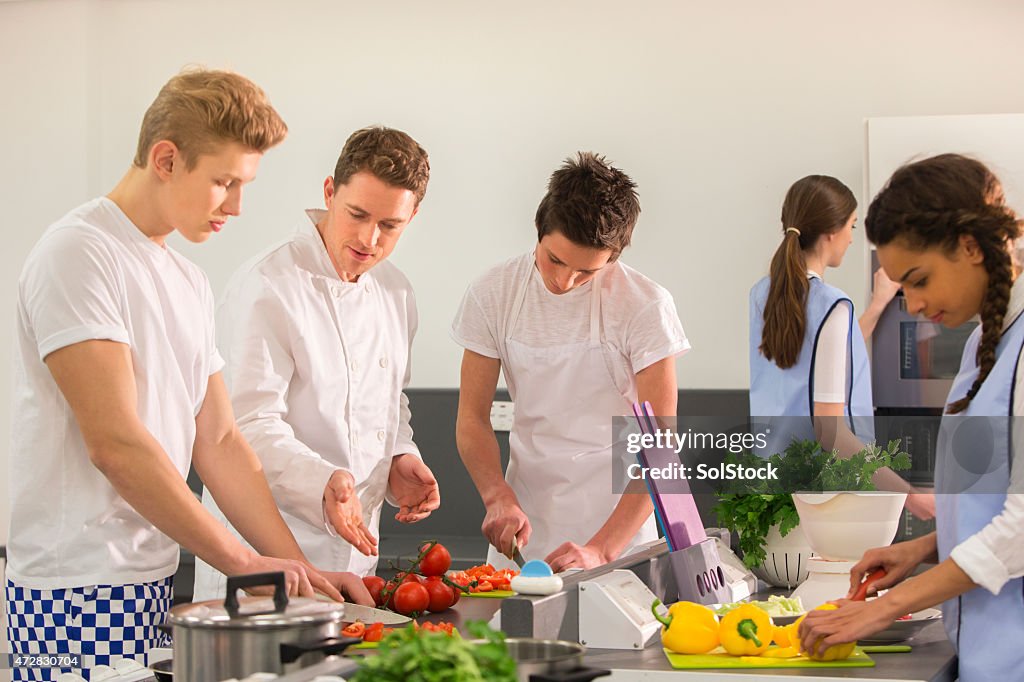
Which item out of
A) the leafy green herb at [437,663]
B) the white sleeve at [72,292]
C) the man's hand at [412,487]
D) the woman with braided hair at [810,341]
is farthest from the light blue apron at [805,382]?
the leafy green herb at [437,663]

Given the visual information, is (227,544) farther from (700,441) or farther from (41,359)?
(700,441)

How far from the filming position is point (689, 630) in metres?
1.56

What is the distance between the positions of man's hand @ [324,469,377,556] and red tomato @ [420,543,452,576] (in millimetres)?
122

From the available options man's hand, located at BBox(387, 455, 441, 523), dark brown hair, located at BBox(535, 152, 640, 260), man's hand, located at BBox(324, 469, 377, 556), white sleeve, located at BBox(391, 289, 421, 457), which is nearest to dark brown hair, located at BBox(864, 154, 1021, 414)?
dark brown hair, located at BBox(535, 152, 640, 260)

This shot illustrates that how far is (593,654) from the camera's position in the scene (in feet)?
5.20

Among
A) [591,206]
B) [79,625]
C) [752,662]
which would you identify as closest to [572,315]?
[591,206]

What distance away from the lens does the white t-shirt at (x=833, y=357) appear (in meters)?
2.57

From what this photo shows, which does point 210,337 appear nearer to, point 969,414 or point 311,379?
point 311,379

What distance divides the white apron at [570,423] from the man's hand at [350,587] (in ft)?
2.55

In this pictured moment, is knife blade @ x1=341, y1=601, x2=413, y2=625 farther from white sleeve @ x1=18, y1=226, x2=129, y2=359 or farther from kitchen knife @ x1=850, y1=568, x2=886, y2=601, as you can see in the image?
kitchen knife @ x1=850, y1=568, x2=886, y2=601

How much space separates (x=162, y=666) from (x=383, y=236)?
1.07 m

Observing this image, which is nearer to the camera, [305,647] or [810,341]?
[305,647]

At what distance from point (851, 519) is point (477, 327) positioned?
95 centimetres

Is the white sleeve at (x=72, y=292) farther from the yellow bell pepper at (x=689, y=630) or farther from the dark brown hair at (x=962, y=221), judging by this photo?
the dark brown hair at (x=962, y=221)
